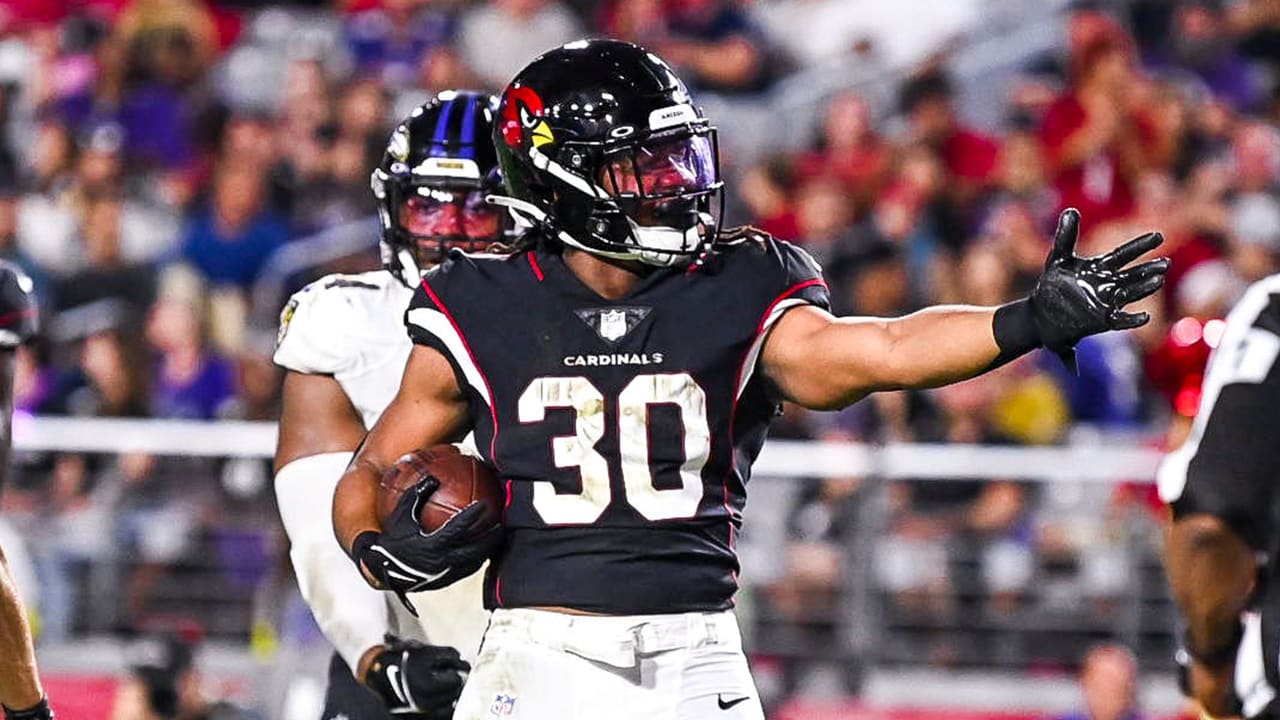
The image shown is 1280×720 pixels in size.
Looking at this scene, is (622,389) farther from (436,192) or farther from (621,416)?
(436,192)

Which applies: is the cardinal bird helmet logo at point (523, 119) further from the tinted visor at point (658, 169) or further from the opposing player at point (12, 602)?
the opposing player at point (12, 602)

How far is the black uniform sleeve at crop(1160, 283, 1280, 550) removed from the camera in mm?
4074

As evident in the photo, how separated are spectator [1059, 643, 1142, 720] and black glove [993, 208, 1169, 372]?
12.7ft

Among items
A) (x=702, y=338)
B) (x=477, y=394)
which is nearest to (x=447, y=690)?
(x=477, y=394)

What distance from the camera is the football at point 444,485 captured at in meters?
3.63

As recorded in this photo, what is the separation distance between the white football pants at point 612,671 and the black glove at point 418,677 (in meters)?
0.36

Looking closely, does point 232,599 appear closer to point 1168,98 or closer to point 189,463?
point 189,463

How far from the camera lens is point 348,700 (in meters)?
4.51

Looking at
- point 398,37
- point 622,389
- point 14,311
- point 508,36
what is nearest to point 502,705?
point 622,389

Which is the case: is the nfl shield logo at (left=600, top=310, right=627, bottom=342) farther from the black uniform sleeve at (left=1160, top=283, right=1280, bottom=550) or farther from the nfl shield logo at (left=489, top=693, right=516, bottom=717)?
the black uniform sleeve at (left=1160, top=283, right=1280, bottom=550)

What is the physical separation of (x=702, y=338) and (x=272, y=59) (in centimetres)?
837

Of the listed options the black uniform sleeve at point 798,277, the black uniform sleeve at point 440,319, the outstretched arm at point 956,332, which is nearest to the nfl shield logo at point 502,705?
the black uniform sleeve at point 440,319

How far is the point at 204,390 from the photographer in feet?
29.3

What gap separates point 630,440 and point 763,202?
631 centimetres
